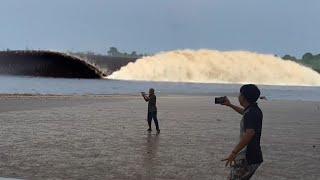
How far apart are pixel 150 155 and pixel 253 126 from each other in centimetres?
607

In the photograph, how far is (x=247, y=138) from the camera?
219 inches

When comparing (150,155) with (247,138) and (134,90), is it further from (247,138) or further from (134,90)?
(134,90)

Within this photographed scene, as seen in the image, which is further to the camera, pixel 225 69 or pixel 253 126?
pixel 225 69

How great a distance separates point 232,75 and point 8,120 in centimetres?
12614

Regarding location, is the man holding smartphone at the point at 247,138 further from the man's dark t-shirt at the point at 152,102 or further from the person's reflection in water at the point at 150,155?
the man's dark t-shirt at the point at 152,102

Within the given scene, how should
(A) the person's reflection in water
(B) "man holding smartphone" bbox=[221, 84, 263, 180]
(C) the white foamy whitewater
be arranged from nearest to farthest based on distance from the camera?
(B) "man holding smartphone" bbox=[221, 84, 263, 180] < (A) the person's reflection in water < (C) the white foamy whitewater

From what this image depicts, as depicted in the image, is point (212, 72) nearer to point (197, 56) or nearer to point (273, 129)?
point (197, 56)

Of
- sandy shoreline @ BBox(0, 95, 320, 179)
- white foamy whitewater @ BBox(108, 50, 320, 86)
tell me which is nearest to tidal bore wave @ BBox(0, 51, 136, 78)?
white foamy whitewater @ BBox(108, 50, 320, 86)

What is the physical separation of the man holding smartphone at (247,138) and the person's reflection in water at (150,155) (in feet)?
11.1

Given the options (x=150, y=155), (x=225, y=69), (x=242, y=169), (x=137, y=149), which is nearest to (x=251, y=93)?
(x=242, y=169)

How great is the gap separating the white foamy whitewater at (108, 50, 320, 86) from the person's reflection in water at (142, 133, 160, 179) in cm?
12365

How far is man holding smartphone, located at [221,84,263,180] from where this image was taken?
5.58 meters

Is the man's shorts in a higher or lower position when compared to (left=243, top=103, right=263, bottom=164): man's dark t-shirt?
lower

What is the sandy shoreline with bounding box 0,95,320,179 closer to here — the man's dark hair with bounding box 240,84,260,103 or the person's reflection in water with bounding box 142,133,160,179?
the person's reflection in water with bounding box 142,133,160,179
